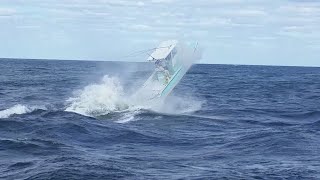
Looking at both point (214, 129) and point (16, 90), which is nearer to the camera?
point (214, 129)

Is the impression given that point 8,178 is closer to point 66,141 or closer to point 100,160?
point 100,160

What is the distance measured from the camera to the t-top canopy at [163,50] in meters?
42.3

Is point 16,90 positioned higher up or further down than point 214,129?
higher up

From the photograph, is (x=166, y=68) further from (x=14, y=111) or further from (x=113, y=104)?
(x=14, y=111)

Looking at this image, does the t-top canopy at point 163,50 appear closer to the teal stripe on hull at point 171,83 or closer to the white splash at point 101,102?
the teal stripe on hull at point 171,83

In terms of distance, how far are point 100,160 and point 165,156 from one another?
121 inches

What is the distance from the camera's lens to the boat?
41312mm

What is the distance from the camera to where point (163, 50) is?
4362cm

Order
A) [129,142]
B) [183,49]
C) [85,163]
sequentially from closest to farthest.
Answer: [85,163] < [129,142] < [183,49]

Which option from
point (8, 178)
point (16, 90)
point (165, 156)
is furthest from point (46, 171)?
point (16, 90)

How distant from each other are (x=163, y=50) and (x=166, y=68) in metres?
1.71

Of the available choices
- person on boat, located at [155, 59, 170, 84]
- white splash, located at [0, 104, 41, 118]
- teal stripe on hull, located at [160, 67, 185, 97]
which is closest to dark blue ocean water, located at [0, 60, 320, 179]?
white splash, located at [0, 104, 41, 118]

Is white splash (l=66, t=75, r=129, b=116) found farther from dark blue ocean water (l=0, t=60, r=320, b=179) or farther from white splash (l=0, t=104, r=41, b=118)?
white splash (l=0, t=104, r=41, b=118)

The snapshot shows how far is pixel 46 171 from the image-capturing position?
58.3ft
